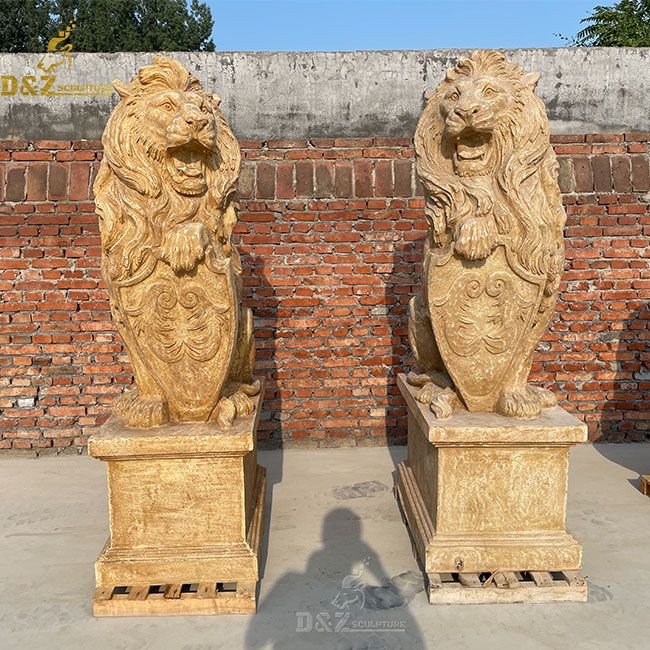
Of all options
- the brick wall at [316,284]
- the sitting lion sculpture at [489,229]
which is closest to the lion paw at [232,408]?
the sitting lion sculpture at [489,229]

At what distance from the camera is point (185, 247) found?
7.82 ft

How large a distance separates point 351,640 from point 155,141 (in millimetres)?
2158

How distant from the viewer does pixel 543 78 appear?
14.0 ft

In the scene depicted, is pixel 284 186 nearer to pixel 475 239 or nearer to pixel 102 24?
pixel 475 239

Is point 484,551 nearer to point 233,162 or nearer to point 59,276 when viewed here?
point 233,162

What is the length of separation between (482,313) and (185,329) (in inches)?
51.5

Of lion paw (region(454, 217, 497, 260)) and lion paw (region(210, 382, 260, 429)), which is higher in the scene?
lion paw (region(454, 217, 497, 260))

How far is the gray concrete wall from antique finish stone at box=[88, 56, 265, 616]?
5.88 feet

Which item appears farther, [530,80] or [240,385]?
[240,385]

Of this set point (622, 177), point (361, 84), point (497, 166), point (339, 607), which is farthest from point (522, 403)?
point (361, 84)

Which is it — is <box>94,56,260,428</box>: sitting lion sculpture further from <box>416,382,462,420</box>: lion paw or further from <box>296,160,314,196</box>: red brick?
<box>296,160,314,196</box>: red brick

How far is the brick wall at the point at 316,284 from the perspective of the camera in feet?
13.3

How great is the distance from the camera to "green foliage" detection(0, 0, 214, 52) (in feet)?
61.7

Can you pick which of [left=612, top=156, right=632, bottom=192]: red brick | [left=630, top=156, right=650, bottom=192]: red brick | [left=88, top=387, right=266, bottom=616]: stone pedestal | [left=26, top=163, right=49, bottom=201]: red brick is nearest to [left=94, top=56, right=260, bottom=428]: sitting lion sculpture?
[left=88, top=387, right=266, bottom=616]: stone pedestal
